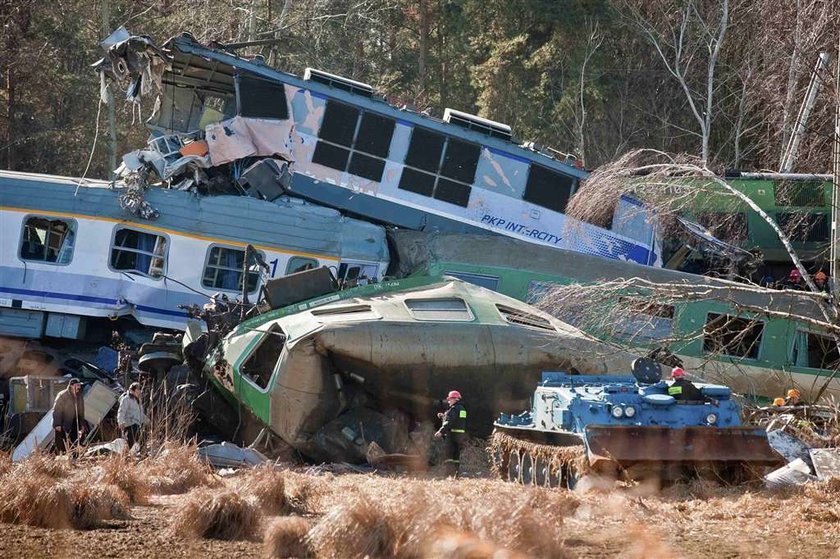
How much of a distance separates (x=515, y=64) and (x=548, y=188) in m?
14.9

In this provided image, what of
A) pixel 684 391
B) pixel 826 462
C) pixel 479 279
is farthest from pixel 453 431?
pixel 479 279

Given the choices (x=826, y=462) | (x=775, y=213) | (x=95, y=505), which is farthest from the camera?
(x=775, y=213)

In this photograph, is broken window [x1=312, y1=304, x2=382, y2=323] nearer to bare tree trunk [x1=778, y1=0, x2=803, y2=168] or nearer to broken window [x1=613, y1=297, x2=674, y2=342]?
broken window [x1=613, y1=297, x2=674, y2=342]

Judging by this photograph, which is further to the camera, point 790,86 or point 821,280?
point 790,86

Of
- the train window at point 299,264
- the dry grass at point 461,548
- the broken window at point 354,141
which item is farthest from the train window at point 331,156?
the dry grass at point 461,548

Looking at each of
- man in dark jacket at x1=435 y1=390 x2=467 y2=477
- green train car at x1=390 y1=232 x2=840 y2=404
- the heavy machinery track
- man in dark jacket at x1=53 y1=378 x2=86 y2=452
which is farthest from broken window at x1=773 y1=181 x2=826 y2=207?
man in dark jacket at x1=53 y1=378 x2=86 y2=452

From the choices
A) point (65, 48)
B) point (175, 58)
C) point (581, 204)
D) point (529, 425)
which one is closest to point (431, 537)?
point (529, 425)

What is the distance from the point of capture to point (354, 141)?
978 inches

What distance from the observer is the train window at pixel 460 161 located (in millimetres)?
25156

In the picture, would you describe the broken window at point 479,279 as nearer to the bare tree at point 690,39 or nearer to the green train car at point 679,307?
the green train car at point 679,307

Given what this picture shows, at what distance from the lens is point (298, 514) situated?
12.2 m

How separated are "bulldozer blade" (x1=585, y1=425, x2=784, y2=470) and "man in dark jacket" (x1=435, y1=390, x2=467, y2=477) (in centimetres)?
291

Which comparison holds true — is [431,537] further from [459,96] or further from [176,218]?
[459,96]

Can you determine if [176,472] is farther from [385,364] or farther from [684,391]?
[684,391]
